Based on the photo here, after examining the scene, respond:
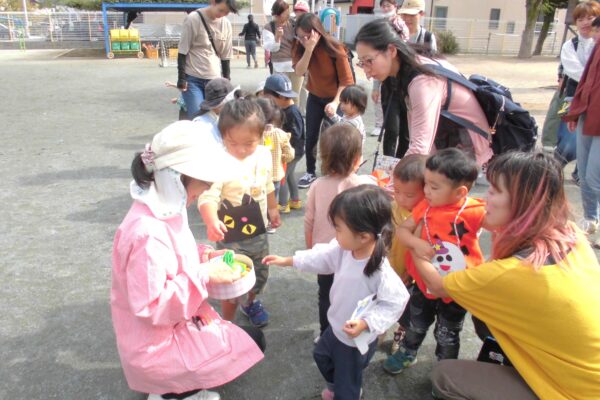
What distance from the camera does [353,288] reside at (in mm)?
2008

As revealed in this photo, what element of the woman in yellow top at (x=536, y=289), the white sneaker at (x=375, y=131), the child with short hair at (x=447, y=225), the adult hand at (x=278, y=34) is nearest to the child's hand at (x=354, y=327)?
the woman in yellow top at (x=536, y=289)

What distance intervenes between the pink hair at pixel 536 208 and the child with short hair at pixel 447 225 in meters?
0.34

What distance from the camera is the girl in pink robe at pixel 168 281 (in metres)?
1.81

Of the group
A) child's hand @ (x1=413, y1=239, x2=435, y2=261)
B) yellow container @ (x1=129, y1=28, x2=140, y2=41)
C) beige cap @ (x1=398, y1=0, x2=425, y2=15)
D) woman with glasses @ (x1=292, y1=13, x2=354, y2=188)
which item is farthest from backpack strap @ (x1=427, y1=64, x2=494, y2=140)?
yellow container @ (x1=129, y1=28, x2=140, y2=41)

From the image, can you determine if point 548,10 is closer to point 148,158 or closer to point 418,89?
point 418,89

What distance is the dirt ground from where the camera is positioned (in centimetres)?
244

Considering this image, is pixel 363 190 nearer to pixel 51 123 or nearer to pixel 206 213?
pixel 206 213

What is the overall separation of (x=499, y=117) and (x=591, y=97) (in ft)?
4.63

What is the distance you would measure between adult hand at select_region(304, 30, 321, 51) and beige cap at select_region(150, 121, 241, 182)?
9.25ft

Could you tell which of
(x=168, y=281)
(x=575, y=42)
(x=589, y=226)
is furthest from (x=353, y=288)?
(x=575, y=42)

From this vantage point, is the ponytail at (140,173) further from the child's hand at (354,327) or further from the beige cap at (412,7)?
the beige cap at (412,7)

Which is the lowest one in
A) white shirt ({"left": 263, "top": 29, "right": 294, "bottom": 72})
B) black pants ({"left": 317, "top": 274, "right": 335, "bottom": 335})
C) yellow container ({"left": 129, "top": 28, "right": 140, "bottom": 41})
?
black pants ({"left": 317, "top": 274, "right": 335, "bottom": 335})

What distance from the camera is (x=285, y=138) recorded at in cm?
391

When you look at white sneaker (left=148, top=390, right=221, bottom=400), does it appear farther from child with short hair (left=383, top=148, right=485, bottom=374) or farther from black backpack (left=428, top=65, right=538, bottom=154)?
black backpack (left=428, top=65, right=538, bottom=154)
